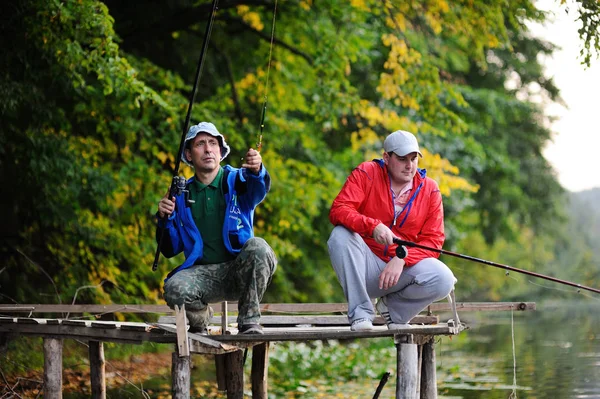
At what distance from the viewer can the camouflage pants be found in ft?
18.4

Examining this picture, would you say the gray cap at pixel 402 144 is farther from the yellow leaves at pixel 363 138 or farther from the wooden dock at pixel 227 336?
the yellow leaves at pixel 363 138

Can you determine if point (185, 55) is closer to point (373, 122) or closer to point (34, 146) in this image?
point (373, 122)

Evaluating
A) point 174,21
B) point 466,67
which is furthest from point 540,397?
point 466,67

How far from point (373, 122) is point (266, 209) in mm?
2025

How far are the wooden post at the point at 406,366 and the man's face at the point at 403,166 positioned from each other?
0.97 metres

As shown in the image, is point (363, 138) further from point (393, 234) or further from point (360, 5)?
point (393, 234)

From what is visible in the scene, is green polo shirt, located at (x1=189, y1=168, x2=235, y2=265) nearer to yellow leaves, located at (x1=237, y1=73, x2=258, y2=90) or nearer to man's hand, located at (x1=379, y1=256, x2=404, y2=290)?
man's hand, located at (x1=379, y1=256, x2=404, y2=290)

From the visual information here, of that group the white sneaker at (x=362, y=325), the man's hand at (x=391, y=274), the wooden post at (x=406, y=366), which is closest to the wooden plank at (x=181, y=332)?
the white sneaker at (x=362, y=325)

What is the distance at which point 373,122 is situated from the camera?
551 inches

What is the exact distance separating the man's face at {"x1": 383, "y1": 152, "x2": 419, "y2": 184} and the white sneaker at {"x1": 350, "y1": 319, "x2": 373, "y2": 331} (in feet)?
2.91

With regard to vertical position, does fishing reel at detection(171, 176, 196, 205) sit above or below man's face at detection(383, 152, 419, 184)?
below

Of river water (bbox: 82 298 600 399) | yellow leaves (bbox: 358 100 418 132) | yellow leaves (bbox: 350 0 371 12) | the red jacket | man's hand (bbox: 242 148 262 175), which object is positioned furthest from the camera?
yellow leaves (bbox: 358 100 418 132)

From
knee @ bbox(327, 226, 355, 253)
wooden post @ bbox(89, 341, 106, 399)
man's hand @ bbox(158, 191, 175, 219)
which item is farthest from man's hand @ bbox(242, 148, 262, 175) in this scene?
wooden post @ bbox(89, 341, 106, 399)

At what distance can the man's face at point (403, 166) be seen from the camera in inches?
228
